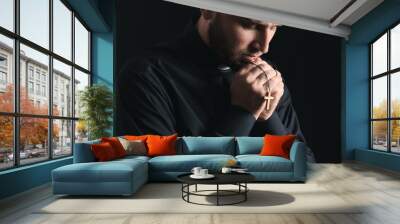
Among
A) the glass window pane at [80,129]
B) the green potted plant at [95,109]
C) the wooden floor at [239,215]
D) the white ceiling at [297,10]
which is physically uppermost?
the white ceiling at [297,10]

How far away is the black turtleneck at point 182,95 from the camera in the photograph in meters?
7.92

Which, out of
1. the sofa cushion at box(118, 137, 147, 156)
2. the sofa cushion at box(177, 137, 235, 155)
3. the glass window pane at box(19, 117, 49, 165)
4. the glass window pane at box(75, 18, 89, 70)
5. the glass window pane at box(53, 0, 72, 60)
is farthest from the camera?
the glass window pane at box(75, 18, 89, 70)

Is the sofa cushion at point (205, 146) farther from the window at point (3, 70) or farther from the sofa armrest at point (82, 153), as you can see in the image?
the window at point (3, 70)

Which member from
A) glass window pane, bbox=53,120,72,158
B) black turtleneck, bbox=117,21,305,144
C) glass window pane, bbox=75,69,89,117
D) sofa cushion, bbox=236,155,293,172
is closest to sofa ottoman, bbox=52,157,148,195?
glass window pane, bbox=53,120,72,158

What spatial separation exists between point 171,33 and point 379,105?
16.7ft

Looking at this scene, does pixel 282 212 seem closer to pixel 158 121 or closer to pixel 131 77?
pixel 158 121

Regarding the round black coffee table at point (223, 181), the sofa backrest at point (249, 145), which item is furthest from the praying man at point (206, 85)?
the round black coffee table at point (223, 181)

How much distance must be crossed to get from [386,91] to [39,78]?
7149mm

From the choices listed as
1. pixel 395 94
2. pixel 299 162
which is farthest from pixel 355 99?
pixel 299 162

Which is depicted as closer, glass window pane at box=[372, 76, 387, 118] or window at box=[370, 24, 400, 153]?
window at box=[370, 24, 400, 153]

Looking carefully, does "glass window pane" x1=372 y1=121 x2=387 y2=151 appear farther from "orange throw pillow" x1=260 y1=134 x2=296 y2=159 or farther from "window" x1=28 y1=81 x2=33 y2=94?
"window" x1=28 y1=81 x2=33 y2=94

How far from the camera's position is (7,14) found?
16.3 feet

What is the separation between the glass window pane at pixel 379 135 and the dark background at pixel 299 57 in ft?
2.91

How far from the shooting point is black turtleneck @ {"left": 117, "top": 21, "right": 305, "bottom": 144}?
7.92m
